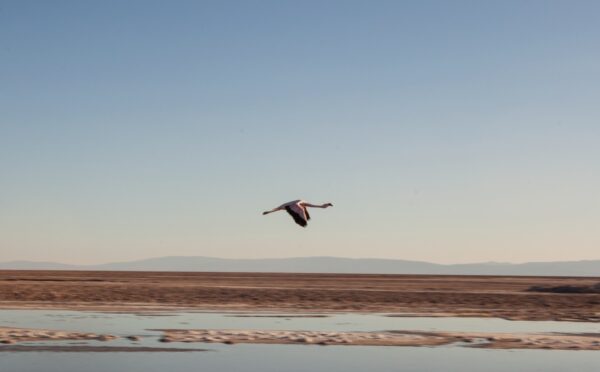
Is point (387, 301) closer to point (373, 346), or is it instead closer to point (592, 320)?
point (592, 320)

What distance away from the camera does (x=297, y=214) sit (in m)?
18.3

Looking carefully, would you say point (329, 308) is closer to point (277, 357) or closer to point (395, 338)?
point (395, 338)

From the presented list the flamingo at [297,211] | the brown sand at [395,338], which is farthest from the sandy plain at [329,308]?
the flamingo at [297,211]

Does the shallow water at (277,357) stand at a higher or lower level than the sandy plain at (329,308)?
lower

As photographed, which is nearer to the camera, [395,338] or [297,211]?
[297,211]

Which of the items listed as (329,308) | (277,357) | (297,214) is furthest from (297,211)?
(329,308)

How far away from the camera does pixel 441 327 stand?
30859 millimetres

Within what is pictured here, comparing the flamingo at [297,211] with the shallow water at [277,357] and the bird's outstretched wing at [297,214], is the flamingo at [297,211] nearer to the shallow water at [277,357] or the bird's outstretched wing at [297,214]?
the bird's outstretched wing at [297,214]

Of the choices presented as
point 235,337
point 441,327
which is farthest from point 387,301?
point 235,337

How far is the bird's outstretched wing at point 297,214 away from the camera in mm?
18281

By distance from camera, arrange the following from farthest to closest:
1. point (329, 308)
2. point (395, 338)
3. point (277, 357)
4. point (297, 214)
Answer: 1. point (329, 308)
2. point (395, 338)
3. point (277, 357)
4. point (297, 214)

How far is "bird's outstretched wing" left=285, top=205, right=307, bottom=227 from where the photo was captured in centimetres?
1828

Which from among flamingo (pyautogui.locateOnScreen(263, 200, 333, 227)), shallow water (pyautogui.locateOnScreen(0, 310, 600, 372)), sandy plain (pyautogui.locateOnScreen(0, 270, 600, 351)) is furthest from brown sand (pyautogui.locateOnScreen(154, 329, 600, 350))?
flamingo (pyautogui.locateOnScreen(263, 200, 333, 227))

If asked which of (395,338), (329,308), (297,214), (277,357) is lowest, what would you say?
(277,357)
